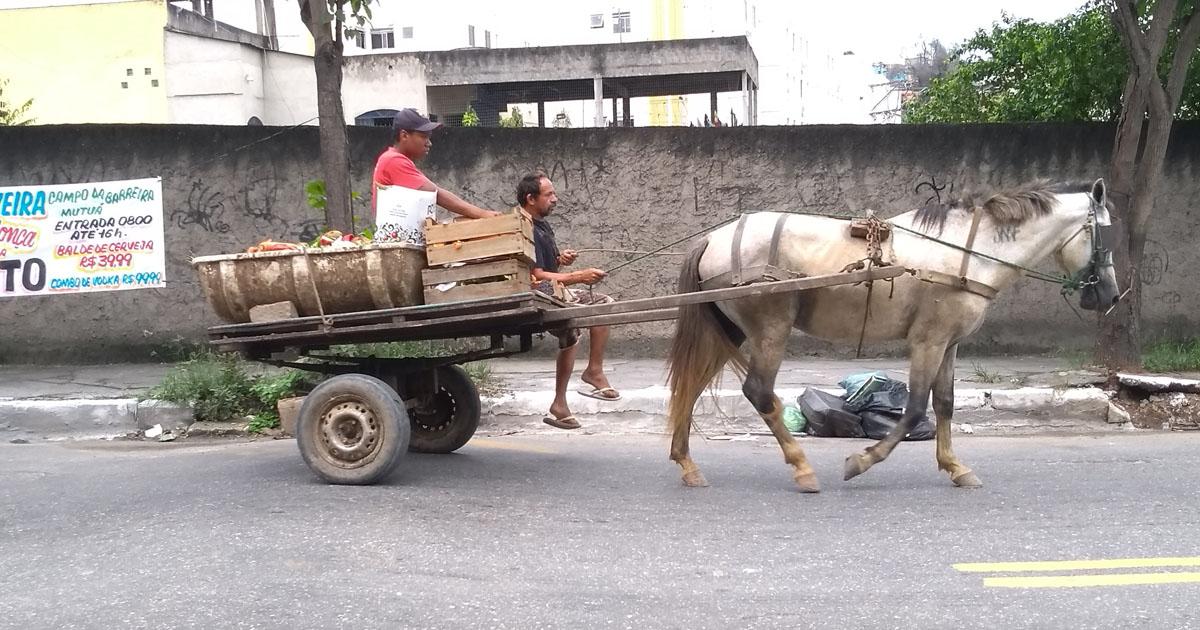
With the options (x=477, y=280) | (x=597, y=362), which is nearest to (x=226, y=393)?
(x=597, y=362)

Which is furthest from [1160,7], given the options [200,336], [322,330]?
[200,336]

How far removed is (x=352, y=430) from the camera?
5.59 meters

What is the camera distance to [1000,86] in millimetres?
13664

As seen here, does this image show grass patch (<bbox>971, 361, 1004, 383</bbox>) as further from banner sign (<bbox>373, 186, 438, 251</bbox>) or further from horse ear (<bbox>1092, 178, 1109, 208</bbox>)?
banner sign (<bbox>373, 186, 438, 251</bbox>)

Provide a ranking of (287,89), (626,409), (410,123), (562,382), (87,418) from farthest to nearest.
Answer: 1. (287,89)
2. (626,409)
3. (87,418)
4. (562,382)
5. (410,123)

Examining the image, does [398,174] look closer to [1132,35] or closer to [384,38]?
[1132,35]

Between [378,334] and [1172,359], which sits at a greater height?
[378,334]

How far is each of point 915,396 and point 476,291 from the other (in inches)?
99.9

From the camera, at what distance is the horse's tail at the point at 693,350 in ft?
19.4

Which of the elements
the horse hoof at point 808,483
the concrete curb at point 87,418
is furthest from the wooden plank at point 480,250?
the concrete curb at point 87,418

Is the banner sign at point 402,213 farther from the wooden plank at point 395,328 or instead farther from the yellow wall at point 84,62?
the yellow wall at point 84,62

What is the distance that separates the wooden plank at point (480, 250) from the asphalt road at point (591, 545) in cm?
128

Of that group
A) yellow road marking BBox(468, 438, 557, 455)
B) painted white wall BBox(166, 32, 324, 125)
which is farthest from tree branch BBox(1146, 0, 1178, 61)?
painted white wall BBox(166, 32, 324, 125)

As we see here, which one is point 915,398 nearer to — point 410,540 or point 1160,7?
point 410,540
